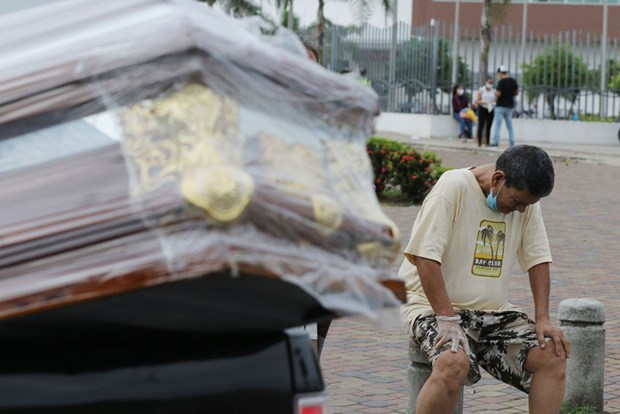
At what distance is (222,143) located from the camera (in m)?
2.49

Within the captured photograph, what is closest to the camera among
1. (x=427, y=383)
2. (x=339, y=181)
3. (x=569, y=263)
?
(x=339, y=181)

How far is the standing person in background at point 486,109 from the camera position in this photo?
87.9 feet

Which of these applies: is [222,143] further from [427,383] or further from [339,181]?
[427,383]

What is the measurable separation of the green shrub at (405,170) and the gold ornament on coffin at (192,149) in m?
13.1

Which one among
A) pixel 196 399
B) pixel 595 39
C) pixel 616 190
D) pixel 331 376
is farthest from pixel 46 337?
pixel 595 39

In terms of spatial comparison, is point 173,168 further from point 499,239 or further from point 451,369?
point 499,239

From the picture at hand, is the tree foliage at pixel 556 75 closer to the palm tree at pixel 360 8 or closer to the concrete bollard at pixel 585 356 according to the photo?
the palm tree at pixel 360 8

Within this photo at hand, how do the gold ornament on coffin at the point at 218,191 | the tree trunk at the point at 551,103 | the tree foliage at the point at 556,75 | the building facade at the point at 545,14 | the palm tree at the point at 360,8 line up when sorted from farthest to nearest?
1. the building facade at the point at 545,14
2. the palm tree at the point at 360,8
3. the tree trunk at the point at 551,103
4. the tree foliage at the point at 556,75
5. the gold ornament on coffin at the point at 218,191

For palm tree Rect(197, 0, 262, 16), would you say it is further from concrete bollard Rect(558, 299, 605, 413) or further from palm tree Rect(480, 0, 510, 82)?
concrete bollard Rect(558, 299, 605, 413)

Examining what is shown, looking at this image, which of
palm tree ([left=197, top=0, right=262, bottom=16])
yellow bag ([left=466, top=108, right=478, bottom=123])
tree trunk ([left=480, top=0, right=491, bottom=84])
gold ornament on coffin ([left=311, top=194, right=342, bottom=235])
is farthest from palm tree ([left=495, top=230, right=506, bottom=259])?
palm tree ([left=197, top=0, right=262, bottom=16])

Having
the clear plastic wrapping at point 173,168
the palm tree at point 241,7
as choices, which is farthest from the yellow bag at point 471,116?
the clear plastic wrapping at point 173,168

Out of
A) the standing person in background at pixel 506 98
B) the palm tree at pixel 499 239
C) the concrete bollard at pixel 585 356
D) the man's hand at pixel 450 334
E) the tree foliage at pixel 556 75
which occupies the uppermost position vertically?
the palm tree at pixel 499 239

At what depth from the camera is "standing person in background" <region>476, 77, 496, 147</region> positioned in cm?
2678

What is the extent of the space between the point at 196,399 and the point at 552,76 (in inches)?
1126
